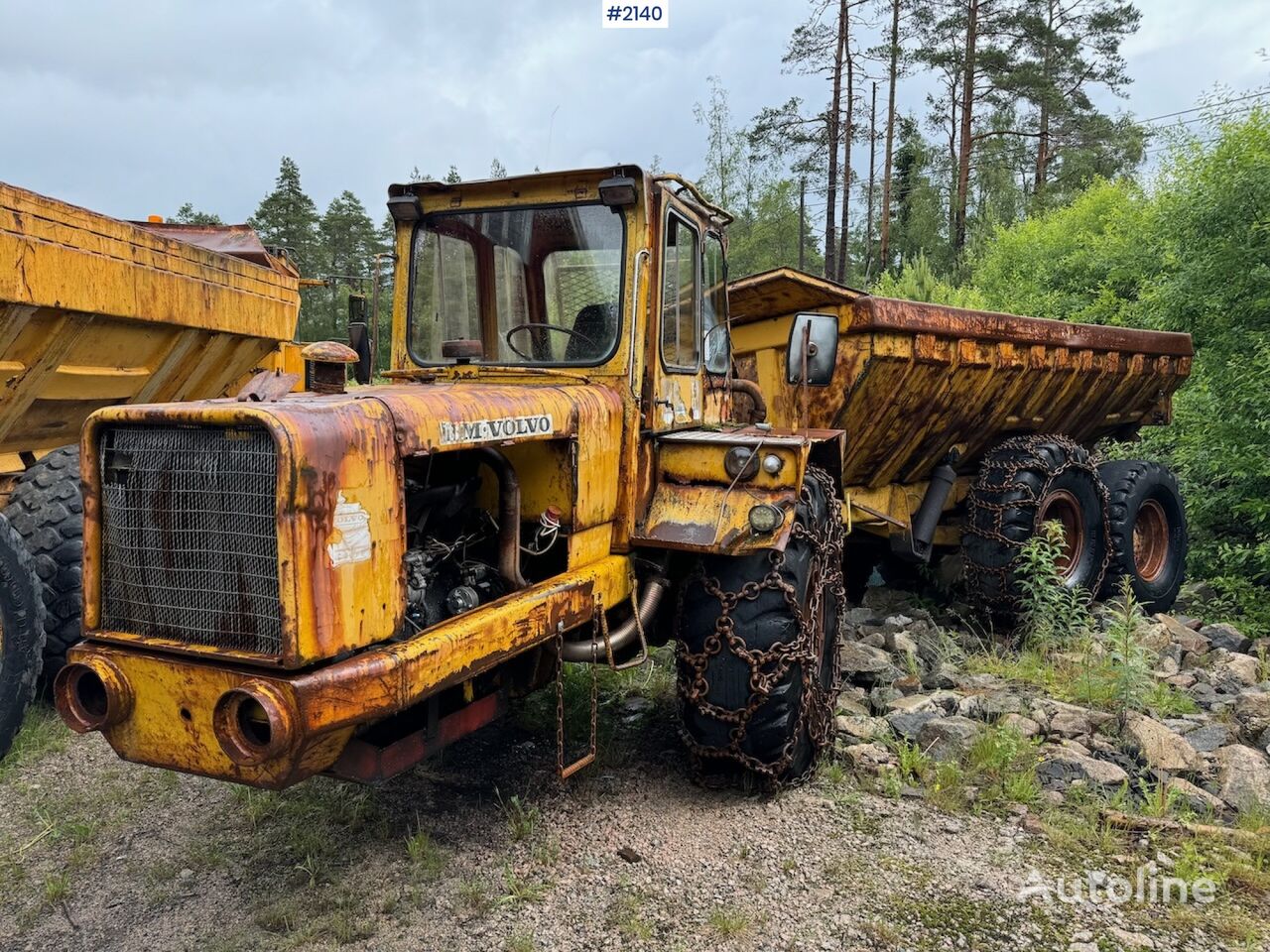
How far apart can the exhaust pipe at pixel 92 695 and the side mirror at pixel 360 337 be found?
1.71 m

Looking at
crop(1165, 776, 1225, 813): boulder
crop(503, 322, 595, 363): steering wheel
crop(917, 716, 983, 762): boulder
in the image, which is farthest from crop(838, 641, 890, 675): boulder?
crop(503, 322, 595, 363): steering wheel

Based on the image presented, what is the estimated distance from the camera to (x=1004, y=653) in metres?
6.00

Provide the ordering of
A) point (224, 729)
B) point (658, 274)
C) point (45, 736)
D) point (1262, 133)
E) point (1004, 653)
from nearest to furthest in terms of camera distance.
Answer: point (224, 729)
point (658, 274)
point (45, 736)
point (1004, 653)
point (1262, 133)

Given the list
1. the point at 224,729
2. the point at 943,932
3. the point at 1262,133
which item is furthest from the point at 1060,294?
the point at 224,729

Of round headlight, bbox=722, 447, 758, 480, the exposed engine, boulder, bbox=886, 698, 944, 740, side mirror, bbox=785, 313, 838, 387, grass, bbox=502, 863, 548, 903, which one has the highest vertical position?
side mirror, bbox=785, 313, 838, 387

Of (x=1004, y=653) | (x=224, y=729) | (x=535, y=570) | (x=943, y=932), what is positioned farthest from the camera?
(x=1004, y=653)

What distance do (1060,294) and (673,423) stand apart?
13563 millimetres

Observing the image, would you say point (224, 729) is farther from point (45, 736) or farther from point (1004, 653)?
point (1004, 653)

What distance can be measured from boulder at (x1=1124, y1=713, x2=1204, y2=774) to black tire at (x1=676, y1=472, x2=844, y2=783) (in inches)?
60.6

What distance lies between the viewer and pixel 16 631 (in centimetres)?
395

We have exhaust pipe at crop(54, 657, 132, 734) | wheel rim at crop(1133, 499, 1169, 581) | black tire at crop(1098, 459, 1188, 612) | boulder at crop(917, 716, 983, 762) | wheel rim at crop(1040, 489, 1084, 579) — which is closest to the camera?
exhaust pipe at crop(54, 657, 132, 734)

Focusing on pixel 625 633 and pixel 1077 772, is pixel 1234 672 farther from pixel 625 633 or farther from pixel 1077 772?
pixel 625 633

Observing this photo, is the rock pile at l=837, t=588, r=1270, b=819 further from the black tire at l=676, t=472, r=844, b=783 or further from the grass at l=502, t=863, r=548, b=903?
the grass at l=502, t=863, r=548, b=903

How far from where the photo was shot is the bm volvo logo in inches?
112
